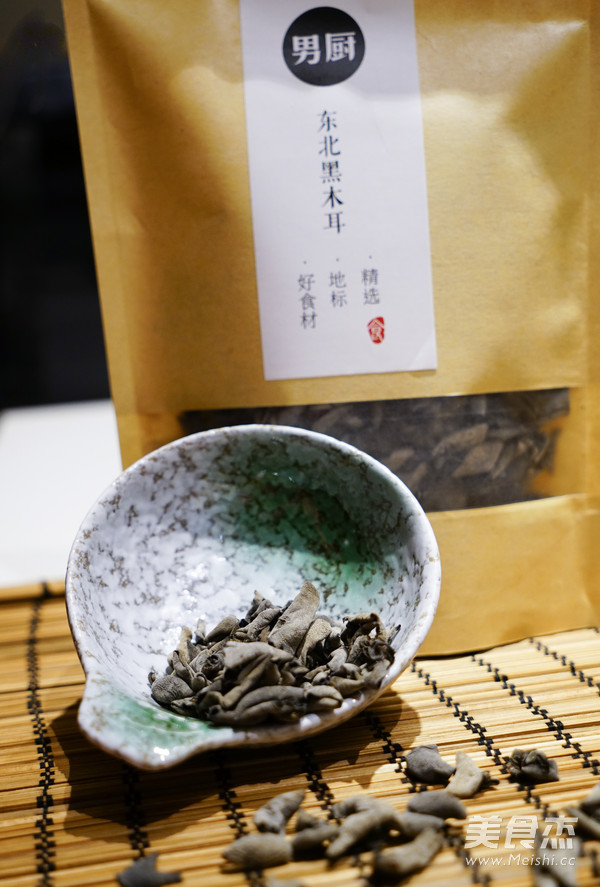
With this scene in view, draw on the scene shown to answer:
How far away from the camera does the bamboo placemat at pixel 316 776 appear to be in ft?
1.79

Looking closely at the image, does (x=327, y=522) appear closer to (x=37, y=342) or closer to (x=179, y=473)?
(x=179, y=473)

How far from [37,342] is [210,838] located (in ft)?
5.20

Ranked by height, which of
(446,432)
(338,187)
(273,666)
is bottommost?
(273,666)

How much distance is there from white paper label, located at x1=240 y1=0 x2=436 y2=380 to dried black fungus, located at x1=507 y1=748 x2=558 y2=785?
453mm

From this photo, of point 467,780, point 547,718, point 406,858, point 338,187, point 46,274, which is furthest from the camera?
point 46,274

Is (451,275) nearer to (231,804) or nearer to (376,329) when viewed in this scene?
(376,329)

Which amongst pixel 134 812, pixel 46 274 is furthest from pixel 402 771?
pixel 46 274

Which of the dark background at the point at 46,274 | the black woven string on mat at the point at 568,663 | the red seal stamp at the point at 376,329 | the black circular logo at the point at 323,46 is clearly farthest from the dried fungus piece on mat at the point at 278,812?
the dark background at the point at 46,274

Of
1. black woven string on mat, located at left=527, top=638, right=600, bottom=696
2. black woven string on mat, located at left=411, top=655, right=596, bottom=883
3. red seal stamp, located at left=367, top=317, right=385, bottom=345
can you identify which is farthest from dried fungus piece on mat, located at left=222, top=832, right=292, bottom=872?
red seal stamp, located at left=367, top=317, right=385, bottom=345

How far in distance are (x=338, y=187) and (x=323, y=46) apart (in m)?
0.16

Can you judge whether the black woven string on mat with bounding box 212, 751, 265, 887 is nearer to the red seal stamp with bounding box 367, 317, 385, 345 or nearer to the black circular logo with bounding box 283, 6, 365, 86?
the red seal stamp with bounding box 367, 317, 385, 345

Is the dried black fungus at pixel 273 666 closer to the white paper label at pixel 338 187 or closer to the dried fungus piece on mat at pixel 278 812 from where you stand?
the dried fungus piece on mat at pixel 278 812

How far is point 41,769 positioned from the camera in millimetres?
697

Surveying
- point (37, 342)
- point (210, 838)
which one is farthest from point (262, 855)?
point (37, 342)
